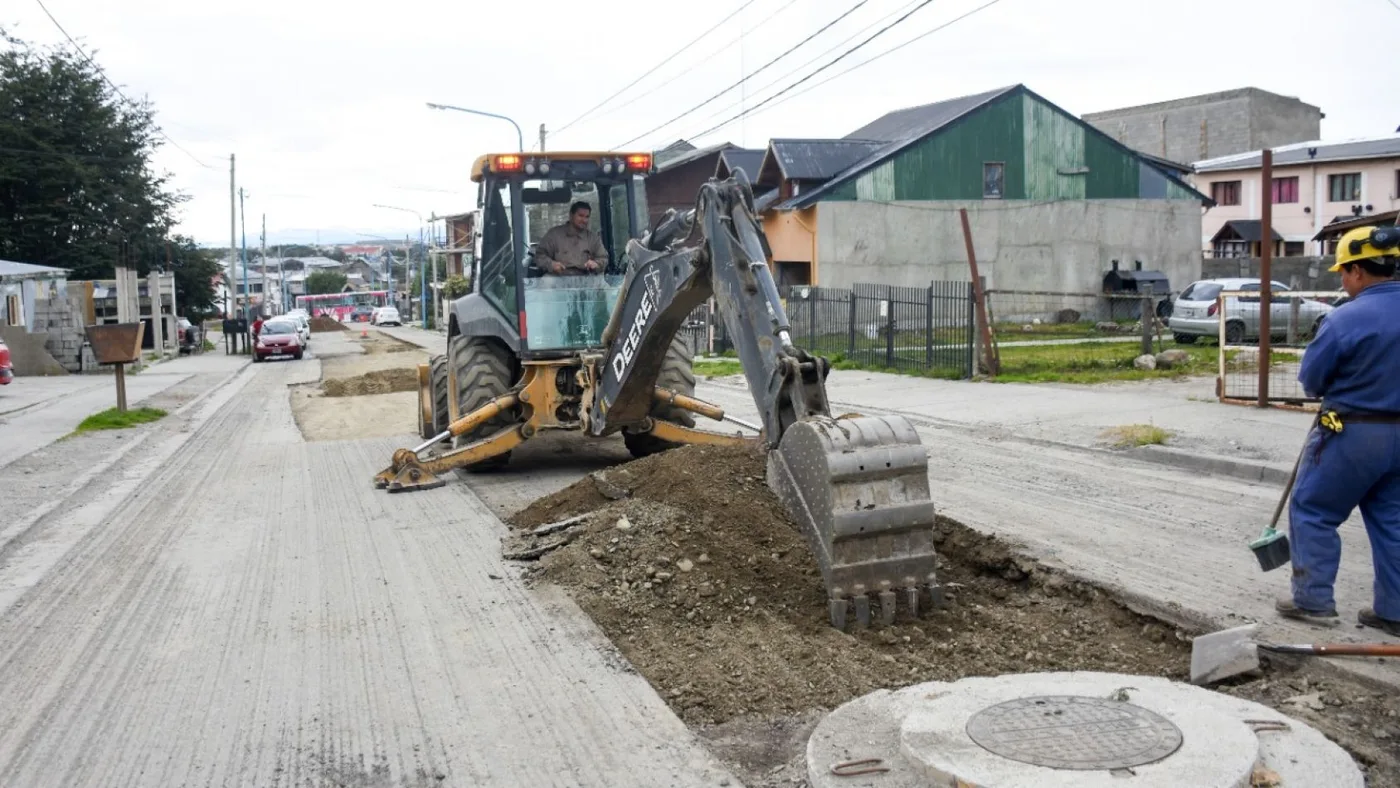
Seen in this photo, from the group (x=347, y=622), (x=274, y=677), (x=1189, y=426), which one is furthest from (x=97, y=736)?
(x=1189, y=426)

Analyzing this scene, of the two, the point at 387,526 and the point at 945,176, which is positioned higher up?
the point at 945,176

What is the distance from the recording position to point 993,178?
125ft

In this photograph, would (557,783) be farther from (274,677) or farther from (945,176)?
(945,176)

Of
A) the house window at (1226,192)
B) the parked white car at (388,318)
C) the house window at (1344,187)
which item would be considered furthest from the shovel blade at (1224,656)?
the parked white car at (388,318)

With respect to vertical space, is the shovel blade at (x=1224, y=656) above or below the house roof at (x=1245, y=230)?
below

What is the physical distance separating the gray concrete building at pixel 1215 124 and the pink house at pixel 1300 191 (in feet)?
36.7

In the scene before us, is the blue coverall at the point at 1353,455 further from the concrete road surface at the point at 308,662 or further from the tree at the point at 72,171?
the tree at the point at 72,171

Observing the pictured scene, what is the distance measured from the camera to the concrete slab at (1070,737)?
3.98 meters

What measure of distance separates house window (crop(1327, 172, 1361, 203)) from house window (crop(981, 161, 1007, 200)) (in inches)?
656

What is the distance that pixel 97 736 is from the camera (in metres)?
5.12

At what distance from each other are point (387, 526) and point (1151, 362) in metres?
14.6

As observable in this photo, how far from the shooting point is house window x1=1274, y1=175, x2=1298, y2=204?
158ft

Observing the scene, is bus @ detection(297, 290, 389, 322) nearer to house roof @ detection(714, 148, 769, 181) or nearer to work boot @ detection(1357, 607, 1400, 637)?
house roof @ detection(714, 148, 769, 181)

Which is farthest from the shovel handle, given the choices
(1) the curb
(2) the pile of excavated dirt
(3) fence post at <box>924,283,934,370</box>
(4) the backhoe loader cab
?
(3) fence post at <box>924,283,934,370</box>
